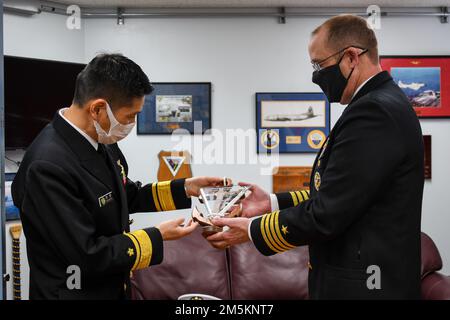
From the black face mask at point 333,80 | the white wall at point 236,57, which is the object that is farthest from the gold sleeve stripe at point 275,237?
the white wall at point 236,57

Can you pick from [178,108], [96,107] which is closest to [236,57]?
[178,108]

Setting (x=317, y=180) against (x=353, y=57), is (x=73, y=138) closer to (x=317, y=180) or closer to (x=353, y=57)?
(x=317, y=180)

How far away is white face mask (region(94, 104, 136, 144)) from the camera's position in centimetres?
151

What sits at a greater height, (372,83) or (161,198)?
(372,83)

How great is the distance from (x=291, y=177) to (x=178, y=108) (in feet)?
3.62

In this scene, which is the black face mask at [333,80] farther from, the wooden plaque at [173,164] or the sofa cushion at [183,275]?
the wooden plaque at [173,164]

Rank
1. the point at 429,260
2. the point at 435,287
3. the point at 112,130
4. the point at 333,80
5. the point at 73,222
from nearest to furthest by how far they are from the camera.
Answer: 1. the point at 73,222
2. the point at 112,130
3. the point at 333,80
4. the point at 435,287
5. the point at 429,260

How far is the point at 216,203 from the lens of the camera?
6.52 ft

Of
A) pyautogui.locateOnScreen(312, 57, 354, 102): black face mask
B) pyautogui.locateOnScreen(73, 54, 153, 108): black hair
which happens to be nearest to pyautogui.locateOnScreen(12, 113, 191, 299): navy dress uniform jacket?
pyautogui.locateOnScreen(73, 54, 153, 108): black hair

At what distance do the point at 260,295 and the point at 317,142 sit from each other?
1371 millimetres

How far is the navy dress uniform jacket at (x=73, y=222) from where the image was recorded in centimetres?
133

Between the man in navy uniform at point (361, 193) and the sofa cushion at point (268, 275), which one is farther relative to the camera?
the sofa cushion at point (268, 275)

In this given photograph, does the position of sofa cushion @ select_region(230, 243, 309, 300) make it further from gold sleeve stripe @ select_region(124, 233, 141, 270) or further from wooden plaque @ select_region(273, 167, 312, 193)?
gold sleeve stripe @ select_region(124, 233, 141, 270)

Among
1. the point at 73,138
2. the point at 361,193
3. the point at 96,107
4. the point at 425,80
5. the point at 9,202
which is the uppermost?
the point at 425,80
